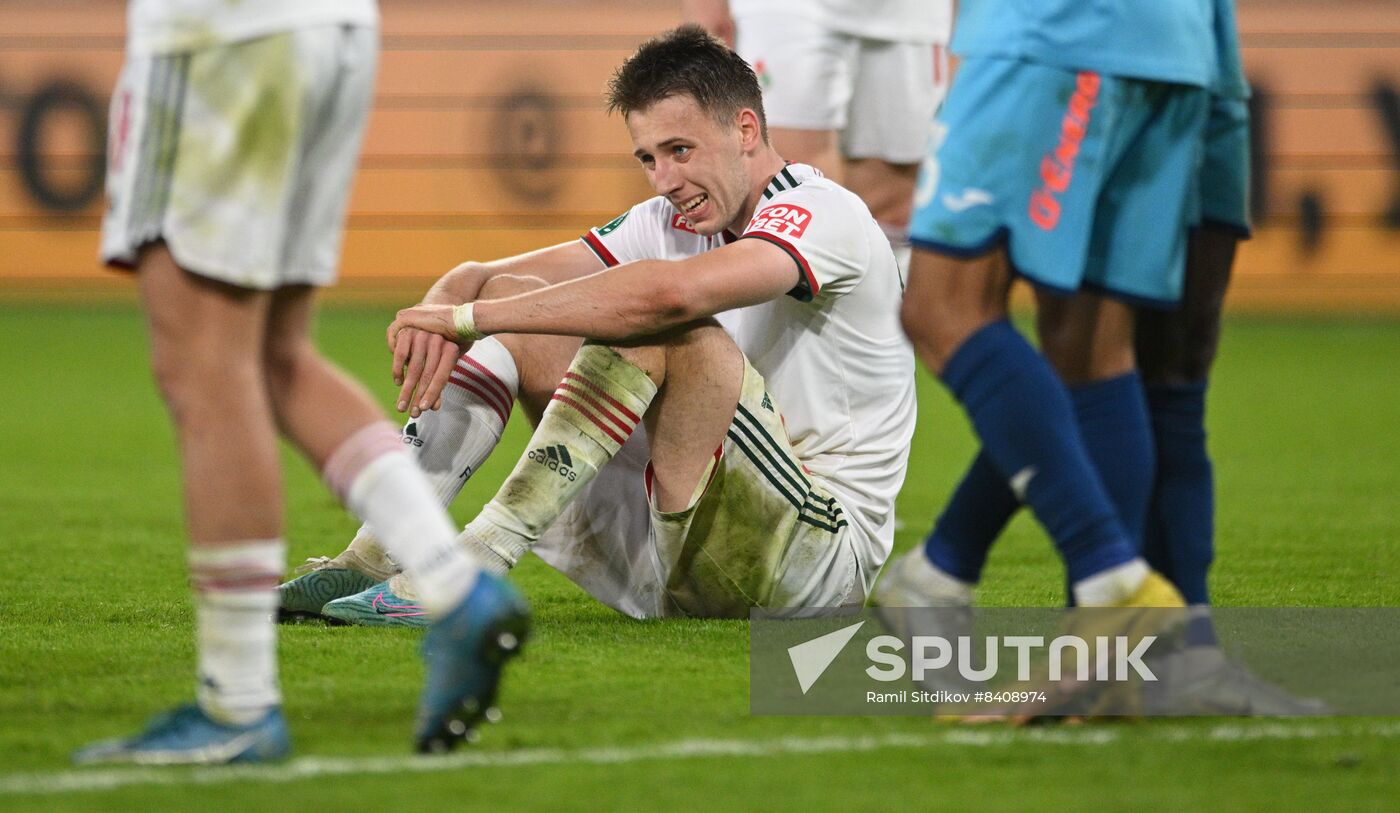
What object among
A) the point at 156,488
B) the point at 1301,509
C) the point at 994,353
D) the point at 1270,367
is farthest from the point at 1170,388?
the point at 1270,367

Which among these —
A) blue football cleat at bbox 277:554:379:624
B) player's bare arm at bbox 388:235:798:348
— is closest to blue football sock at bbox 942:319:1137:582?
player's bare arm at bbox 388:235:798:348

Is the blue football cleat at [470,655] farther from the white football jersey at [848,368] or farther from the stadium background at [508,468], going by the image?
the white football jersey at [848,368]

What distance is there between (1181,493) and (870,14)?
274cm

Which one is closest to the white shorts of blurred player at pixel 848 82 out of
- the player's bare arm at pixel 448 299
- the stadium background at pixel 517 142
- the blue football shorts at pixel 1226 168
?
the player's bare arm at pixel 448 299

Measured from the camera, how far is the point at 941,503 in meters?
5.11

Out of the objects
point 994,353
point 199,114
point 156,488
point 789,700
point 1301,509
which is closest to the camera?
point 199,114

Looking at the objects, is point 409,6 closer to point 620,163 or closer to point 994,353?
point 620,163

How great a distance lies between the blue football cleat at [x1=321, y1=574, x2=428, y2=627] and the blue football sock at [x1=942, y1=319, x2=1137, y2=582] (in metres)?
1.22

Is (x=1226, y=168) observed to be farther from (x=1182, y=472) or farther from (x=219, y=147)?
(x=219, y=147)

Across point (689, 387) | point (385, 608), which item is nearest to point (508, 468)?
point (385, 608)

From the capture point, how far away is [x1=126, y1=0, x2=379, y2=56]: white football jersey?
2.10m

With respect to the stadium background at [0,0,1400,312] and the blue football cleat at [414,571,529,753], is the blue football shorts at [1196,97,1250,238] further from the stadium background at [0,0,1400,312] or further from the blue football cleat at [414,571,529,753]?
the stadium background at [0,0,1400,312]

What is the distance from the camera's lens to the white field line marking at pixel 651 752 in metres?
2.07

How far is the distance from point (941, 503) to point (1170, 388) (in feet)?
8.12
